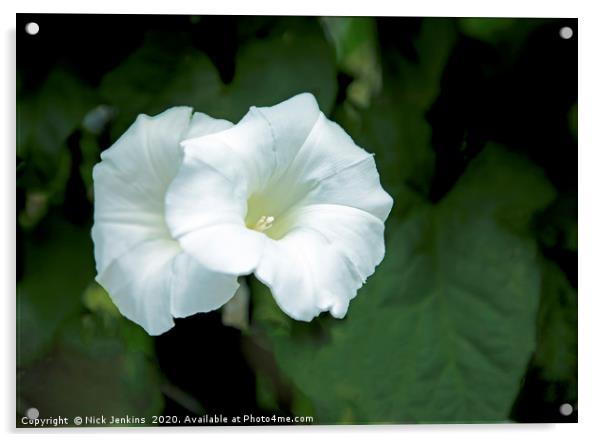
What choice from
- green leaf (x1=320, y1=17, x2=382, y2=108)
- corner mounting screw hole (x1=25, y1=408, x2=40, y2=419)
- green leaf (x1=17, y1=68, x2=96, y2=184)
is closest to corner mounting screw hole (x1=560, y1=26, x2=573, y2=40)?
green leaf (x1=320, y1=17, x2=382, y2=108)

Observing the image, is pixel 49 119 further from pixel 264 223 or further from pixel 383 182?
pixel 383 182

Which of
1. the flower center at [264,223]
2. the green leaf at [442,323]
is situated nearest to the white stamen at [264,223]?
the flower center at [264,223]

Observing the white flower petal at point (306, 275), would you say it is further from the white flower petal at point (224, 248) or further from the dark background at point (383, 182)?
the dark background at point (383, 182)

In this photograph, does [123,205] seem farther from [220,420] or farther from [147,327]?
[220,420]

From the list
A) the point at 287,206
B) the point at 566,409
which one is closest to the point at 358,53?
the point at 287,206

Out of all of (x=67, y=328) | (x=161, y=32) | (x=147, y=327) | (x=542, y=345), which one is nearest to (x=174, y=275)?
(x=147, y=327)

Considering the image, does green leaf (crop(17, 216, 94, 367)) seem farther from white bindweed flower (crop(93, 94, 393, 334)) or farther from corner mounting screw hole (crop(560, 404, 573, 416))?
corner mounting screw hole (crop(560, 404, 573, 416))
